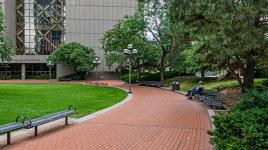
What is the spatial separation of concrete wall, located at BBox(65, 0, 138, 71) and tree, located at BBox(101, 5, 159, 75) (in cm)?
2870

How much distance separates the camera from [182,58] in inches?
2066

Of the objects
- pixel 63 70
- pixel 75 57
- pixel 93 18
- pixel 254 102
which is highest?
pixel 93 18

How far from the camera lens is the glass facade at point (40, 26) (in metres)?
86.7

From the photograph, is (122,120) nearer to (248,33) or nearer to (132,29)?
(248,33)

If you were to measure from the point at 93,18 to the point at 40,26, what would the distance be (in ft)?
37.0

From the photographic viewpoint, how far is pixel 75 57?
7512cm

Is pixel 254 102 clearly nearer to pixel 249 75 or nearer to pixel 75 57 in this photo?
pixel 249 75

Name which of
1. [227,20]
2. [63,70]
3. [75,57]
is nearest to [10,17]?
[63,70]

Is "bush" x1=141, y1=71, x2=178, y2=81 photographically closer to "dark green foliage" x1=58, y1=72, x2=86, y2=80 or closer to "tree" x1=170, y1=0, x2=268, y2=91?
"dark green foliage" x1=58, y1=72, x2=86, y2=80

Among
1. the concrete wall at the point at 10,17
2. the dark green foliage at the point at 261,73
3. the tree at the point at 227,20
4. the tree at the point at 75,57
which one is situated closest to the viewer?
the tree at the point at 227,20

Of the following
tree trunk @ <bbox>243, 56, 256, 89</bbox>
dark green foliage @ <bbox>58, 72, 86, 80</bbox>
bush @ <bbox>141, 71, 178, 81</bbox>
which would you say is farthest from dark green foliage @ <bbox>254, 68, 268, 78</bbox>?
dark green foliage @ <bbox>58, 72, 86, 80</bbox>

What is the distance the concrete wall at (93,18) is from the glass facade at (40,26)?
3.60m

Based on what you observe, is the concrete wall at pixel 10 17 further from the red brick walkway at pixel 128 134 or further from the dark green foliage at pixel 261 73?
the red brick walkway at pixel 128 134

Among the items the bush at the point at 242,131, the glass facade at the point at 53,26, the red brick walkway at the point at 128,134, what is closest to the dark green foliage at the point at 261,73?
the red brick walkway at the point at 128,134
